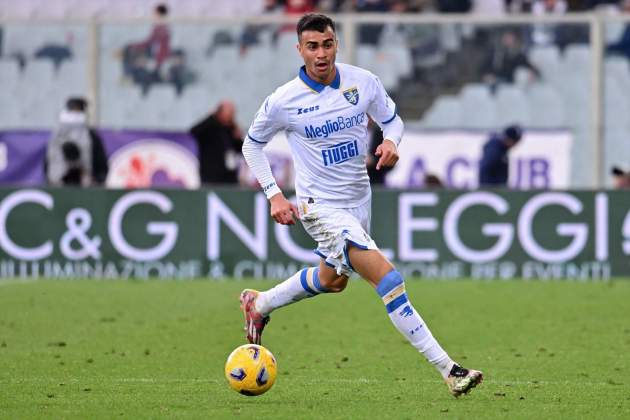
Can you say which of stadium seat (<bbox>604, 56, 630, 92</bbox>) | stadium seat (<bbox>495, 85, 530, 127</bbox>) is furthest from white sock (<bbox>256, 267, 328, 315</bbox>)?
stadium seat (<bbox>604, 56, 630, 92</bbox>)

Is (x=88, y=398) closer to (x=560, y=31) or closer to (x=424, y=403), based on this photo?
(x=424, y=403)

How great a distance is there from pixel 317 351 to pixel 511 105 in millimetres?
10213

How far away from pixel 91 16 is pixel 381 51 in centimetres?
509

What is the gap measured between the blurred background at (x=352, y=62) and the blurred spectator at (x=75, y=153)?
253 mm

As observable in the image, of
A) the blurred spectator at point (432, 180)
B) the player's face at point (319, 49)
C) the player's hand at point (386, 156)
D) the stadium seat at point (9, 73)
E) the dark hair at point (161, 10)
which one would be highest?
the dark hair at point (161, 10)

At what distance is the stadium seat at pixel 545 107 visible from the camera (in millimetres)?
21234

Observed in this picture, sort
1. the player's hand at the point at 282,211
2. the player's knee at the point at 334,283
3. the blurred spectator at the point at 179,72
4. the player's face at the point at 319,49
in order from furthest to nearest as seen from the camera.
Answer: the blurred spectator at the point at 179,72
the player's knee at the point at 334,283
the player's face at the point at 319,49
the player's hand at the point at 282,211

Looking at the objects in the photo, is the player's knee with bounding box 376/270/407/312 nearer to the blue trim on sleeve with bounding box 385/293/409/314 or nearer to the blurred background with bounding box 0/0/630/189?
the blue trim on sleeve with bounding box 385/293/409/314

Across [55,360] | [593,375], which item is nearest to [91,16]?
[55,360]

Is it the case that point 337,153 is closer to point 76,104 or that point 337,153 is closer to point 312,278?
point 312,278

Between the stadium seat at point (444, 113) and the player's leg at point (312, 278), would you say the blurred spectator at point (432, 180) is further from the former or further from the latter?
the player's leg at point (312, 278)

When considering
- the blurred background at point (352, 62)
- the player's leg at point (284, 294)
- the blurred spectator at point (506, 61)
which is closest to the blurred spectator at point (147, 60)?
the blurred background at point (352, 62)

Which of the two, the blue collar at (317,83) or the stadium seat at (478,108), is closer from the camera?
the blue collar at (317,83)

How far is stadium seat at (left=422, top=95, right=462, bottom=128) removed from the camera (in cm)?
2139
